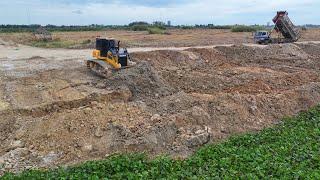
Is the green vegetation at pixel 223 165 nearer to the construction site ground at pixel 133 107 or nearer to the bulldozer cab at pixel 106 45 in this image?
the construction site ground at pixel 133 107

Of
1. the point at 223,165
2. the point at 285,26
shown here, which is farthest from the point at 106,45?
the point at 285,26

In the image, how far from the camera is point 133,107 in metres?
14.3

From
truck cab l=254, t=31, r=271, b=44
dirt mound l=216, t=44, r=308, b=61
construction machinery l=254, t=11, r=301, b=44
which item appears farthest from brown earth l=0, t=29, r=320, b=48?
dirt mound l=216, t=44, r=308, b=61

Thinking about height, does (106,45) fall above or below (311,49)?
above

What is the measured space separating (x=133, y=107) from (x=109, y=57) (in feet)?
17.1

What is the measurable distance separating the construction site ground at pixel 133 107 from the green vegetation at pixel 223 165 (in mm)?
1114

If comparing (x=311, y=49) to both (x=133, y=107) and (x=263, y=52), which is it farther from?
(x=133, y=107)

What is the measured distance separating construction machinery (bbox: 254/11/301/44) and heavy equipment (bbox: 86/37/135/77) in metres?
18.5

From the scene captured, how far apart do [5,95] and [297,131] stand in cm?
996

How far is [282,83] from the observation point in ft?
63.1

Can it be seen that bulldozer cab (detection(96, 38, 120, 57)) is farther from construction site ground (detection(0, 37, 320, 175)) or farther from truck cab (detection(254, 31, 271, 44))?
truck cab (detection(254, 31, 271, 44))

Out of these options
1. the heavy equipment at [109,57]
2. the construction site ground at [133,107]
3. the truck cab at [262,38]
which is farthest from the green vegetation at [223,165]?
the truck cab at [262,38]

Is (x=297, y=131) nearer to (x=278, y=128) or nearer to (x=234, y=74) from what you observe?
(x=278, y=128)

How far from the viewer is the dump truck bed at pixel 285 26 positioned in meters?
33.9
